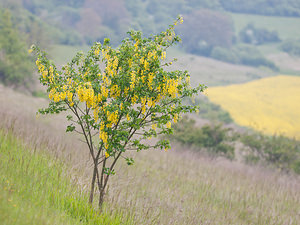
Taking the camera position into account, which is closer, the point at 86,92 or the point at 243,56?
the point at 86,92

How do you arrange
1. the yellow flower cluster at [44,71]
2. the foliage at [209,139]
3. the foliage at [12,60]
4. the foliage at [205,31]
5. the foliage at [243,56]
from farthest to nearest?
the foliage at [205,31], the foliage at [243,56], the foliage at [12,60], the foliage at [209,139], the yellow flower cluster at [44,71]

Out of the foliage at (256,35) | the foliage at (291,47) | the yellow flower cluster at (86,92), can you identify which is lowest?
the yellow flower cluster at (86,92)

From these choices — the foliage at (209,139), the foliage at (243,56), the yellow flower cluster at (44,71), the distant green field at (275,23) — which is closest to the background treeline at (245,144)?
the foliage at (209,139)

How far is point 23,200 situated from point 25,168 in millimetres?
1139

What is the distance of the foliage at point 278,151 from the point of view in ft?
40.4

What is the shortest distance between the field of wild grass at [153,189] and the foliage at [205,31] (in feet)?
187

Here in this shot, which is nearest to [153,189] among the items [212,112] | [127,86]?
[127,86]

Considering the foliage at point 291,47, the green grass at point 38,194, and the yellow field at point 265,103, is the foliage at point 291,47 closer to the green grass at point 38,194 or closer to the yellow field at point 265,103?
the yellow field at point 265,103

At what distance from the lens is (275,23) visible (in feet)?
248

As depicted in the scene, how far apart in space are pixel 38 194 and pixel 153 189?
3.08 metres

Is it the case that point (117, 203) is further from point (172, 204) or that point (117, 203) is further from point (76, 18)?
point (76, 18)

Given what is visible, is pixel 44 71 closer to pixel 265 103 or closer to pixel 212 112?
pixel 212 112

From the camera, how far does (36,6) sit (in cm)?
6781

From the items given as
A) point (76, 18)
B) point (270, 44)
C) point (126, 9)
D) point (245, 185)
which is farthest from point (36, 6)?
point (245, 185)
